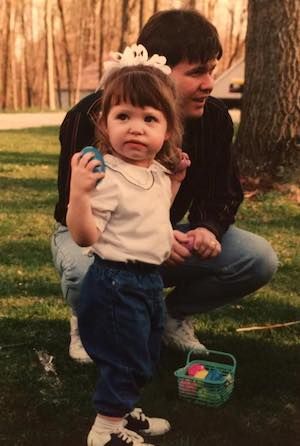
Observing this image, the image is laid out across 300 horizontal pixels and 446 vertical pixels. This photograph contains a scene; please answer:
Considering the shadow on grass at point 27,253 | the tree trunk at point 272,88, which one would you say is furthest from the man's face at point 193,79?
the tree trunk at point 272,88

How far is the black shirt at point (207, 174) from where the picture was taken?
3.25 m

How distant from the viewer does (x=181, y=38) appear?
293cm

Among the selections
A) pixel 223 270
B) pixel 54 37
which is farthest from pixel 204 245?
pixel 54 37

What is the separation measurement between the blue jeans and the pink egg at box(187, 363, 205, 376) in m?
0.70

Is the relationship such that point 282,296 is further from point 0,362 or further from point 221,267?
point 0,362

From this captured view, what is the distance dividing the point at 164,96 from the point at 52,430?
1.32m

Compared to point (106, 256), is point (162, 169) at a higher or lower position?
higher

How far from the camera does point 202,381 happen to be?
2943 mm

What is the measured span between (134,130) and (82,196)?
0.29 meters

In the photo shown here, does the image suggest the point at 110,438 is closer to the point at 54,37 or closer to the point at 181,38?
the point at 181,38

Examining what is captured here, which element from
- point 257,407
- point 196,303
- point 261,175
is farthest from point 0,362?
point 261,175

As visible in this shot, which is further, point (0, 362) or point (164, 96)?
point (0, 362)

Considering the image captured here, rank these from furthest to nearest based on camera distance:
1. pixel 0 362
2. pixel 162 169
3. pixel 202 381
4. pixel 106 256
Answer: pixel 0 362 → pixel 202 381 → pixel 162 169 → pixel 106 256

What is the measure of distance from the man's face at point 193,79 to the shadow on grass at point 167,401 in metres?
1.24
